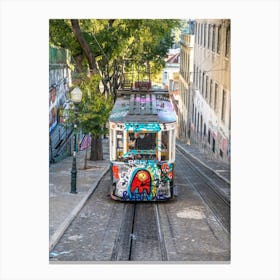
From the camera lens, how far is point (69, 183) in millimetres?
14414

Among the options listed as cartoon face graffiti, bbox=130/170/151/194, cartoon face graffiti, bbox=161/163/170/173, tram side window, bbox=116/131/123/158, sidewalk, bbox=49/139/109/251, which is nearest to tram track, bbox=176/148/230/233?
cartoon face graffiti, bbox=161/163/170/173

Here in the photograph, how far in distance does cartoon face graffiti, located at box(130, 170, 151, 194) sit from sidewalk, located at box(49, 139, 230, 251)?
56 centimetres

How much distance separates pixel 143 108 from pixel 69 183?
212 centimetres

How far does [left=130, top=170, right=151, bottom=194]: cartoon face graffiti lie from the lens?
607 inches

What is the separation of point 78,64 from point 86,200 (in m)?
2.41

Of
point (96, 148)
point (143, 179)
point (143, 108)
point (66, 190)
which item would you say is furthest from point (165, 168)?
point (66, 190)

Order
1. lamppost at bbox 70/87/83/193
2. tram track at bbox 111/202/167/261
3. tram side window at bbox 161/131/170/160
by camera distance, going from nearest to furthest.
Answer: tram track at bbox 111/202/167/261, lamppost at bbox 70/87/83/193, tram side window at bbox 161/131/170/160

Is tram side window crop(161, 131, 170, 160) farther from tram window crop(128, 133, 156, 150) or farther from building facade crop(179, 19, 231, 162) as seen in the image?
building facade crop(179, 19, 231, 162)

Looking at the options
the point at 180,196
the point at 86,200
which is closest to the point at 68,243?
the point at 86,200

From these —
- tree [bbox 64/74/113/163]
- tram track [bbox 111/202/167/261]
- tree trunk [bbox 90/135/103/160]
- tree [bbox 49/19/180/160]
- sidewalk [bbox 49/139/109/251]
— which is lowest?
tram track [bbox 111/202/167/261]

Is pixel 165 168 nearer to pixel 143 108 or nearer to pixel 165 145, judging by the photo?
pixel 165 145

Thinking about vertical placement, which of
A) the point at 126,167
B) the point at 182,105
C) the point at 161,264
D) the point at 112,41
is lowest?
the point at 161,264
